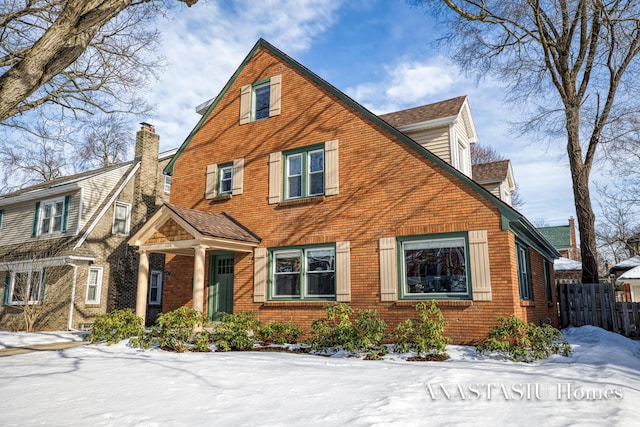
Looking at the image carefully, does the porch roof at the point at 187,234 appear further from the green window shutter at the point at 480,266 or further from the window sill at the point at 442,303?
the green window shutter at the point at 480,266

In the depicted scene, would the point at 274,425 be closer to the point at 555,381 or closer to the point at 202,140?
the point at 555,381

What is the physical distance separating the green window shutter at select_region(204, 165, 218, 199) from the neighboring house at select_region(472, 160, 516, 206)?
371 inches

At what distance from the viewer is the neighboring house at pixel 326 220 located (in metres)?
10.7

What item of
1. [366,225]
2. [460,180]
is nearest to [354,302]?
[366,225]

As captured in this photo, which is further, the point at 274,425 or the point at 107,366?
the point at 107,366

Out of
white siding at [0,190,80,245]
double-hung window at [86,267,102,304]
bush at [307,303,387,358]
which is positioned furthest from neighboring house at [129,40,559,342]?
white siding at [0,190,80,245]

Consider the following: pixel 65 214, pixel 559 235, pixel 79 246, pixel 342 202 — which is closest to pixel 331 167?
pixel 342 202

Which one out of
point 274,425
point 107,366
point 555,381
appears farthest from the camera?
point 107,366

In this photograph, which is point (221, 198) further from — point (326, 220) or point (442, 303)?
point (442, 303)

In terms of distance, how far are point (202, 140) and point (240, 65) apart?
119 inches

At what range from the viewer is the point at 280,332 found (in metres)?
12.2

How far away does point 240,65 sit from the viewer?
1572cm

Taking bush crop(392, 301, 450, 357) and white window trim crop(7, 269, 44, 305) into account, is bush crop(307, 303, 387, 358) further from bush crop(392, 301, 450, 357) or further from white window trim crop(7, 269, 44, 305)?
white window trim crop(7, 269, 44, 305)

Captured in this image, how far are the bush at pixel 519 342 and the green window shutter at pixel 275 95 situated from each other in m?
9.21
